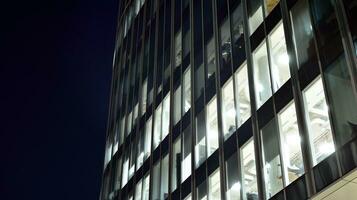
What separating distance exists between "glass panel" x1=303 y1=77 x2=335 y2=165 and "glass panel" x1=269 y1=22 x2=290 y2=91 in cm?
198

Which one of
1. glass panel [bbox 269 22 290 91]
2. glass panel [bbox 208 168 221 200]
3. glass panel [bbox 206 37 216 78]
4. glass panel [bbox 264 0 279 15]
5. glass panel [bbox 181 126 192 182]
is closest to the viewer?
glass panel [bbox 269 22 290 91]

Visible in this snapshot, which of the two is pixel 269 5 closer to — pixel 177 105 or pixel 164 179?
pixel 177 105

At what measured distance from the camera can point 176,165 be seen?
27.2 m

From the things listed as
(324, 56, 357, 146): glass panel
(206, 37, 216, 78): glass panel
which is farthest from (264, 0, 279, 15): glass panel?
(324, 56, 357, 146): glass panel

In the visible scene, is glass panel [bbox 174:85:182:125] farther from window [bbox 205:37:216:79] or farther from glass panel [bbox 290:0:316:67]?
glass panel [bbox 290:0:316:67]

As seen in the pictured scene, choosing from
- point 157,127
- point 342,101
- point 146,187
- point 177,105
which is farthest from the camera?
point 157,127

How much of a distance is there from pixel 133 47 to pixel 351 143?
29733mm

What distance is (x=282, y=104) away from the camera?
59.9ft

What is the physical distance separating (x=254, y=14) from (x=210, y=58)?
4.28 m

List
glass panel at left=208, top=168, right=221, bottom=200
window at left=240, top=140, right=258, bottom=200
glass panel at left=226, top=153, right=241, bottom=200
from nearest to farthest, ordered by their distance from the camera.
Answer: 1. window at left=240, top=140, right=258, bottom=200
2. glass panel at left=226, top=153, right=241, bottom=200
3. glass panel at left=208, top=168, right=221, bottom=200

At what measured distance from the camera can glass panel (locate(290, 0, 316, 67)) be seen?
1683 centimetres

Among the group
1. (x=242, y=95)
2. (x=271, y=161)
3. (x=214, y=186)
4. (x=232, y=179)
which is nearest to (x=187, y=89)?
(x=242, y=95)

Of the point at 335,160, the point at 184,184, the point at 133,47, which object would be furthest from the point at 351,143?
the point at 133,47

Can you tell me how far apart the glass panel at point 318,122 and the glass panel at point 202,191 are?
7.87 metres
